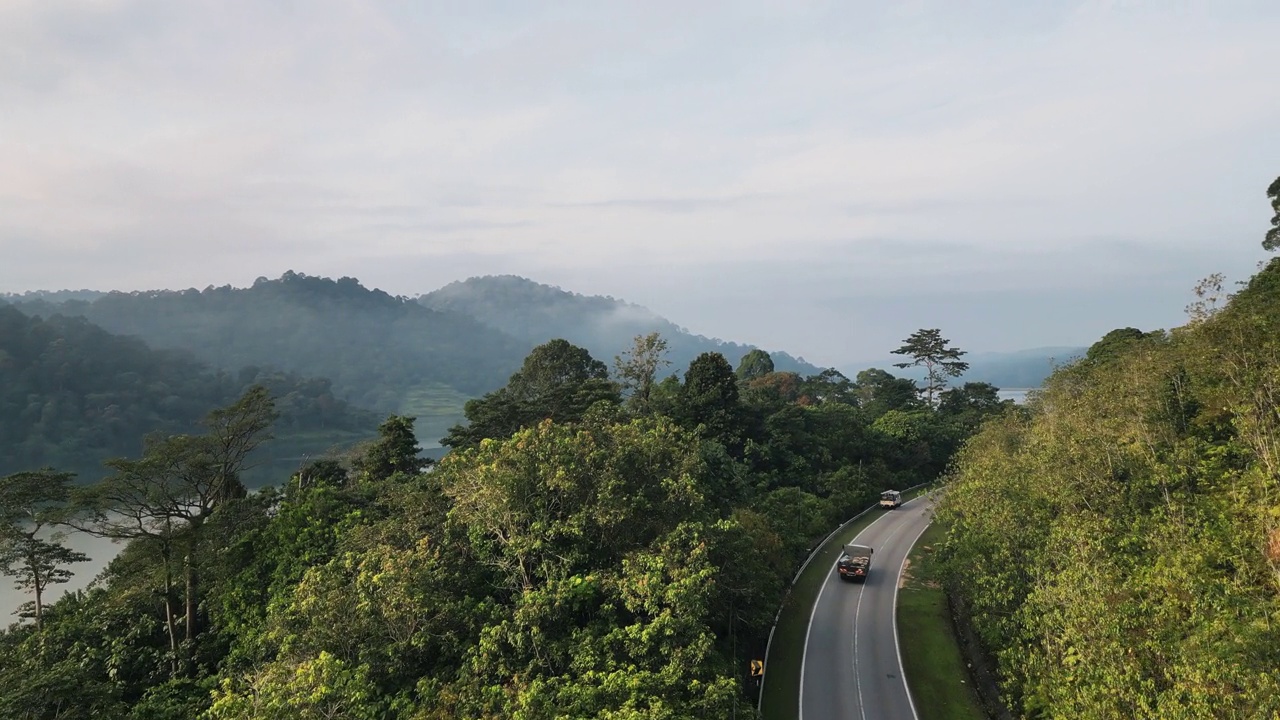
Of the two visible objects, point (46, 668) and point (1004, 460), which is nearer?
point (46, 668)

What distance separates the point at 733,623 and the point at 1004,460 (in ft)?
37.7

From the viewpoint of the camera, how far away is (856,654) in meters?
19.3

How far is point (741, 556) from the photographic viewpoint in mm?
17391

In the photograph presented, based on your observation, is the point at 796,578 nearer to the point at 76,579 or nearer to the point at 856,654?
the point at 856,654

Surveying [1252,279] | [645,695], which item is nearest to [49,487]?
[645,695]

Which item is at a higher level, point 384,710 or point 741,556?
point 741,556

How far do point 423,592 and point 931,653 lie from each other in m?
16.2

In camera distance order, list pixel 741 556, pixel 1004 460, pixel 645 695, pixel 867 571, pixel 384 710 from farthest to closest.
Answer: pixel 867 571 → pixel 1004 460 → pixel 741 556 → pixel 384 710 → pixel 645 695

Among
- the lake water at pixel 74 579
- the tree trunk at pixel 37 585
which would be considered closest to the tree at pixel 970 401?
the tree trunk at pixel 37 585

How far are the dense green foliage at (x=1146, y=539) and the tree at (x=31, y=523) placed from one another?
24920 mm

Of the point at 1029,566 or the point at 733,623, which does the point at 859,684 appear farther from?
the point at 1029,566

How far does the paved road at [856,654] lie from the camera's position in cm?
1662

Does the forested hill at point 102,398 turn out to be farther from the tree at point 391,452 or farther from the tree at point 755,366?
the tree at point 755,366

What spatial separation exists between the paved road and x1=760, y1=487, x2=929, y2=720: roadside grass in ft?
0.84
